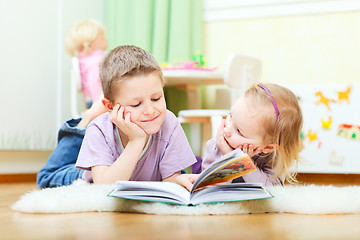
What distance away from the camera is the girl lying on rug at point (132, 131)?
3.88 feet

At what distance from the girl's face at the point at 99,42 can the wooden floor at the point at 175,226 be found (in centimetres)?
182

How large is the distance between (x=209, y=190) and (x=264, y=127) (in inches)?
9.6

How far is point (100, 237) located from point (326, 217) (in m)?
0.49

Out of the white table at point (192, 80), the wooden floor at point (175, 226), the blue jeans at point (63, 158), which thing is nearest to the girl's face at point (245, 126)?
the wooden floor at point (175, 226)

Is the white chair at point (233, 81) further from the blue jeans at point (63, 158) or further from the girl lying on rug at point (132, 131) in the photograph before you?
the girl lying on rug at point (132, 131)

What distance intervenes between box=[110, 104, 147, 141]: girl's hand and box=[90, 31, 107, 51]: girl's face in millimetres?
1633

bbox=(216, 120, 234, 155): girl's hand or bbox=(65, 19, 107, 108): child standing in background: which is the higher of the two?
bbox=(65, 19, 107, 108): child standing in background

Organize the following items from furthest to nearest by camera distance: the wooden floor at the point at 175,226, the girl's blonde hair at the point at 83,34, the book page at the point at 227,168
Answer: the girl's blonde hair at the point at 83,34 → the book page at the point at 227,168 → the wooden floor at the point at 175,226

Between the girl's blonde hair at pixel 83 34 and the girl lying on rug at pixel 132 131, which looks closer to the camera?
the girl lying on rug at pixel 132 131

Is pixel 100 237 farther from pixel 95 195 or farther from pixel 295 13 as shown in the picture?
pixel 295 13

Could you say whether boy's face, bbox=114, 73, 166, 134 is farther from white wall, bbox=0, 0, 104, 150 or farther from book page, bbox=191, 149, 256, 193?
white wall, bbox=0, 0, 104, 150

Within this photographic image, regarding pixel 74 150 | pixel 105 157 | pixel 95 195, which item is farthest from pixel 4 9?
pixel 95 195

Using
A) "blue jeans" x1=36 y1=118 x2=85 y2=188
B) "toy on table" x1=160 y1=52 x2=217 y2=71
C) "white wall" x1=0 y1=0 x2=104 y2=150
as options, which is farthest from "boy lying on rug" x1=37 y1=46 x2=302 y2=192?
"white wall" x1=0 y1=0 x2=104 y2=150

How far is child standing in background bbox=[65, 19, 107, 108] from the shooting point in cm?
261
